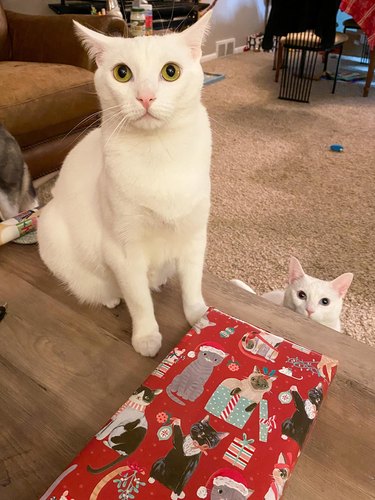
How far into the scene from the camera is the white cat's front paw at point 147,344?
0.76 m

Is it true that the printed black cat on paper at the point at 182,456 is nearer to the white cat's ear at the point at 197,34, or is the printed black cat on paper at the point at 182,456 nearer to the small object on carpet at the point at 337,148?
the white cat's ear at the point at 197,34

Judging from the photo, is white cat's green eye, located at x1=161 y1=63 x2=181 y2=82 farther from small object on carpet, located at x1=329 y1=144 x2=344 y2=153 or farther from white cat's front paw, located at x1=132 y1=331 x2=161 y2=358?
small object on carpet, located at x1=329 y1=144 x2=344 y2=153

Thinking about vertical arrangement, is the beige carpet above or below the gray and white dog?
below

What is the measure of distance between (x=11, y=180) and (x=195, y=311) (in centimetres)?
107

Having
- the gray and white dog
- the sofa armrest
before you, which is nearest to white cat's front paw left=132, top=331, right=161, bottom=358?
the gray and white dog

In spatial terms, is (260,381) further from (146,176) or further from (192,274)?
(146,176)

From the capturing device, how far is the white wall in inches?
170

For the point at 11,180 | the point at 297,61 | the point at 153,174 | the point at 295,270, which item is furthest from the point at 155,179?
the point at 297,61

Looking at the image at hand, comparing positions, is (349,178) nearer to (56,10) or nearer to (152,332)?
(152,332)

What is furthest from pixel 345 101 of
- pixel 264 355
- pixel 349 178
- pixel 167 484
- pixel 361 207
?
pixel 167 484

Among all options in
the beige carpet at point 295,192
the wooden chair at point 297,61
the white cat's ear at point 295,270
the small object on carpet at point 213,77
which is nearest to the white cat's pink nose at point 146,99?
the beige carpet at point 295,192

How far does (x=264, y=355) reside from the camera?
68cm

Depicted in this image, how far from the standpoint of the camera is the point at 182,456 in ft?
1.79

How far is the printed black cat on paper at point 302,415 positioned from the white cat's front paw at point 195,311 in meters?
0.26
